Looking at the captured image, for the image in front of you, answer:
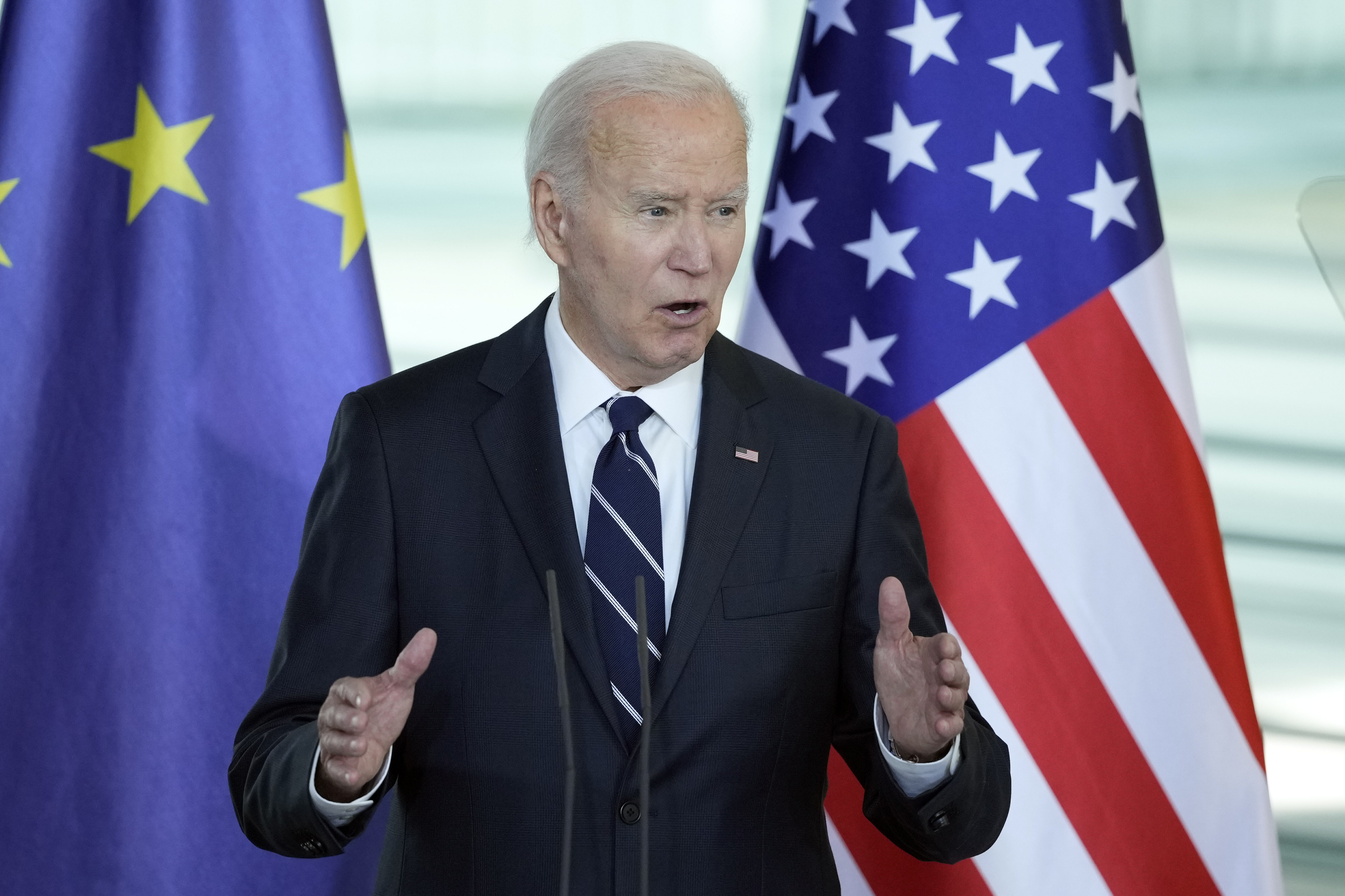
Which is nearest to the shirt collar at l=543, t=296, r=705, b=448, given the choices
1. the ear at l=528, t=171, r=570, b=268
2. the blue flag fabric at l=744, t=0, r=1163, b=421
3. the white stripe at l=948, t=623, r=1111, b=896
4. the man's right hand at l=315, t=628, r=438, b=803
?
the ear at l=528, t=171, r=570, b=268

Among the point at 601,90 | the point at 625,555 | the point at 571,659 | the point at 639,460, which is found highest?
the point at 601,90

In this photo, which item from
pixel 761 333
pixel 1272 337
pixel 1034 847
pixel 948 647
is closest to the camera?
pixel 948 647

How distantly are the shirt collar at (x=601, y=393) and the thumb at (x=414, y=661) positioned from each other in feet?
1.42

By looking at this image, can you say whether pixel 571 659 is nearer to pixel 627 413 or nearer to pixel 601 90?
pixel 627 413

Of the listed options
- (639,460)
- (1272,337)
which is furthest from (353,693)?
(1272,337)

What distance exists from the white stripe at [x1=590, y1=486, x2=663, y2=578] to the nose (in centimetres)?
27

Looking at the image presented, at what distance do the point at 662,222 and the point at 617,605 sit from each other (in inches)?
16.6

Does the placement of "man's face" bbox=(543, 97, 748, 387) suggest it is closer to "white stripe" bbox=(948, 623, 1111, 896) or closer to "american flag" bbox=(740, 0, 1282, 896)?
"american flag" bbox=(740, 0, 1282, 896)

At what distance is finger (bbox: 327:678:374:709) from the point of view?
113 centimetres

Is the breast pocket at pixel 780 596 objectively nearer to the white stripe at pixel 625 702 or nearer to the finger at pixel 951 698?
the white stripe at pixel 625 702

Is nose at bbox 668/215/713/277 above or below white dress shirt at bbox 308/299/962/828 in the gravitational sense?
above

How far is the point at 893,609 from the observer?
1258 millimetres

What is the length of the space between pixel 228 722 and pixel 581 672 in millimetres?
1010

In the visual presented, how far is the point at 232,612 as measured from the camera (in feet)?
7.16
